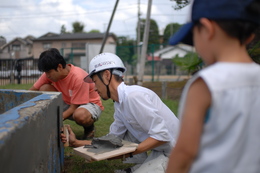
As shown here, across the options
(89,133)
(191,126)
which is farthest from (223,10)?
A: (89,133)

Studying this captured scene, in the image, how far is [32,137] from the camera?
2.24m

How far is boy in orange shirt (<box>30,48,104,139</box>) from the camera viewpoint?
4770mm

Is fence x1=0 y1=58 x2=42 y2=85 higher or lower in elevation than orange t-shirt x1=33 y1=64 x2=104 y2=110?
lower

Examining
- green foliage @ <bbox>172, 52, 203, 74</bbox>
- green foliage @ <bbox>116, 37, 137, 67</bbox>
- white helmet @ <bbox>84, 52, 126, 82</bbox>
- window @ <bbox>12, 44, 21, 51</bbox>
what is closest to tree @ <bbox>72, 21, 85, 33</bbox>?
window @ <bbox>12, 44, 21, 51</bbox>

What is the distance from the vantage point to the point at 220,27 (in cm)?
137

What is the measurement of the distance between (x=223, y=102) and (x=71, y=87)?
3933mm

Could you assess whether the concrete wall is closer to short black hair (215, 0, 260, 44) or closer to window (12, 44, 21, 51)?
short black hair (215, 0, 260, 44)

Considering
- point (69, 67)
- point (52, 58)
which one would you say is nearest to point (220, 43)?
point (52, 58)

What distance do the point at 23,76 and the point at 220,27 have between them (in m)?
18.1

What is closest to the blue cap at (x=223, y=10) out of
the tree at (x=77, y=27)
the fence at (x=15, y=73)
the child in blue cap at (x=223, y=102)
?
the child in blue cap at (x=223, y=102)

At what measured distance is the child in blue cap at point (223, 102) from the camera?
1.31m

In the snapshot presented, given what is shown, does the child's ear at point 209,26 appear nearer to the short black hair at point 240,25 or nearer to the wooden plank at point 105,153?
the short black hair at point 240,25

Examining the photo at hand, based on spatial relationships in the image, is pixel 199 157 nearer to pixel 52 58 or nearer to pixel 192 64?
pixel 52 58

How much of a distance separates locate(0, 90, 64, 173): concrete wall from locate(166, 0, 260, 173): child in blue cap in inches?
33.9
